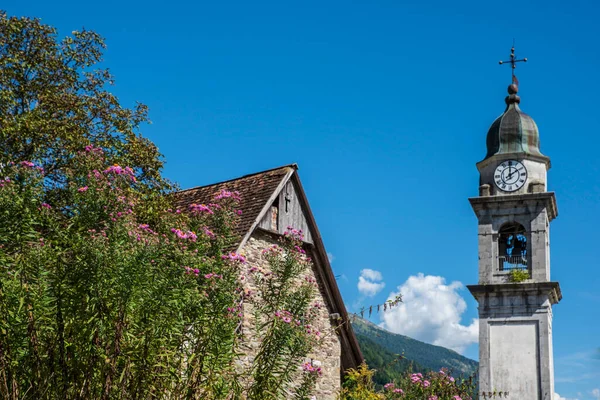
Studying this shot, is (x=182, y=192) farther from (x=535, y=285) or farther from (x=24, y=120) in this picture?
(x=535, y=285)

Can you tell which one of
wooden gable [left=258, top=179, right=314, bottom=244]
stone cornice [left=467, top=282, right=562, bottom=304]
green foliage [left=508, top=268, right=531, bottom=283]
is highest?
green foliage [left=508, top=268, right=531, bottom=283]

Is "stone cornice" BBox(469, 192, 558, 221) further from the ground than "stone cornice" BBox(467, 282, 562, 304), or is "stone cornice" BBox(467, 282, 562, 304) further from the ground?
"stone cornice" BBox(469, 192, 558, 221)

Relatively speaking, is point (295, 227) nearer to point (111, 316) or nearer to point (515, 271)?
point (111, 316)

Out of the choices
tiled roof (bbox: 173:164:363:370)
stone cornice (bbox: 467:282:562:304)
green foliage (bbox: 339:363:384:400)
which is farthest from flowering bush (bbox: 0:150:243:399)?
stone cornice (bbox: 467:282:562:304)

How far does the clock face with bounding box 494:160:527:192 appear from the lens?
3425cm

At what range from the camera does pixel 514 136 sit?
3516 cm

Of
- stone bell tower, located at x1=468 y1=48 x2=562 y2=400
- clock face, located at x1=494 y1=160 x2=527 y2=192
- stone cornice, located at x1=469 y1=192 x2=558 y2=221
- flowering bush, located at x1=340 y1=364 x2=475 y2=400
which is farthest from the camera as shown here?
clock face, located at x1=494 y1=160 x2=527 y2=192

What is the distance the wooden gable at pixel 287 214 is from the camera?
2051 centimetres

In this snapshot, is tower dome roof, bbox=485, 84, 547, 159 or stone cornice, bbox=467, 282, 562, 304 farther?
tower dome roof, bbox=485, 84, 547, 159

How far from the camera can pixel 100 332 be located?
855cm

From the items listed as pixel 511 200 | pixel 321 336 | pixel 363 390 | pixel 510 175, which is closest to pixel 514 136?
pixel 510 175

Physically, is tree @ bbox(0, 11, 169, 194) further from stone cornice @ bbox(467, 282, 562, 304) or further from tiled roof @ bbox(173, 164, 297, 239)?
stone cornice @ bbox(467, 282, 562, 304)

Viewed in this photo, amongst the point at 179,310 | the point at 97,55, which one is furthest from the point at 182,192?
the point at 179,310

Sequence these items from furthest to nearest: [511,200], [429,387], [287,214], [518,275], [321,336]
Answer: [511,200]
[518,275]
[287,214]
[321,336]
[429,387]
